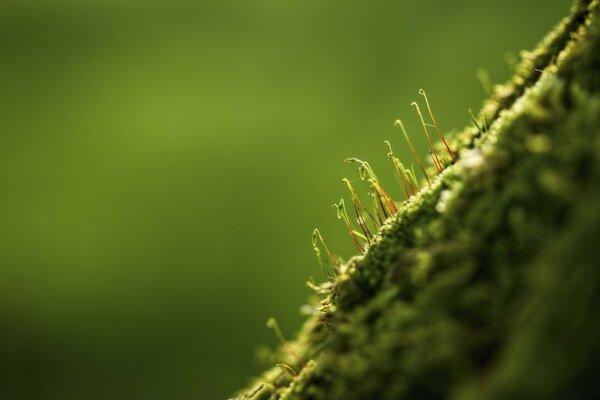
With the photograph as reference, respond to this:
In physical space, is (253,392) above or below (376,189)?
below

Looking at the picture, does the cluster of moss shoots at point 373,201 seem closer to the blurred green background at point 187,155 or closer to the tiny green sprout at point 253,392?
the tiny green sprout at point 253,392

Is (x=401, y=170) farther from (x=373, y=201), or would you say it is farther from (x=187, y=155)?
(x=187, y=155)

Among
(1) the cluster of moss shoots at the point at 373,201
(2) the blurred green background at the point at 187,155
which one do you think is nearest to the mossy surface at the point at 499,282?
(1) the cluster of moss shoots at the point at 373,201

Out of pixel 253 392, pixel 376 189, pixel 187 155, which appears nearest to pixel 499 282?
pixel 376 189

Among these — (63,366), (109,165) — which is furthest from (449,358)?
(109,165)

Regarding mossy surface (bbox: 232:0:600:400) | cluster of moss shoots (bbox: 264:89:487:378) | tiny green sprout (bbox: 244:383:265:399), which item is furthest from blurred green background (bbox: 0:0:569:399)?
mossy surface (bbox: 232:0:600:400)
